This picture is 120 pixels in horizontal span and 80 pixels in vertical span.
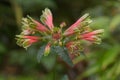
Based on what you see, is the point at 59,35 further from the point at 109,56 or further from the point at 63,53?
the point at 109,56

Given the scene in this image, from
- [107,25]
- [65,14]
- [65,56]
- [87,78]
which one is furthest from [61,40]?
[65,14]

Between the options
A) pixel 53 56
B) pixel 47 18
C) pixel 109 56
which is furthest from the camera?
pixel 53 56

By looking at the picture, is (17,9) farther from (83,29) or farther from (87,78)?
(83,29)

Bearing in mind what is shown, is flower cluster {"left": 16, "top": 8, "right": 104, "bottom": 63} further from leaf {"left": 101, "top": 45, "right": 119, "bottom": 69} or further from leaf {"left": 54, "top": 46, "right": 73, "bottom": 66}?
leaf {"left": 101, "top": 45, "right": 119, "bottom": 69}

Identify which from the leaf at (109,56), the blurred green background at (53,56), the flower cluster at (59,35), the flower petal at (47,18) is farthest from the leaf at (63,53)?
the leaf at (109,56)

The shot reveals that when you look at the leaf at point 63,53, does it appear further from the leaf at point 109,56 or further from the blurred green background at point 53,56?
the leaf at point 109,56

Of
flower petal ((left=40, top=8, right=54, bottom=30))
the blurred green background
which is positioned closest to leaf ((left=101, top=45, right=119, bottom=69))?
the blurred green background

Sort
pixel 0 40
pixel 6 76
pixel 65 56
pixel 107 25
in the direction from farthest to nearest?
pixel 0 40 < pixel 6 76 < pixel 107 25 < pixel 65 56

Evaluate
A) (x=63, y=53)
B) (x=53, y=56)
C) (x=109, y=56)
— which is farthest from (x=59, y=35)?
(x=53, y=56)
